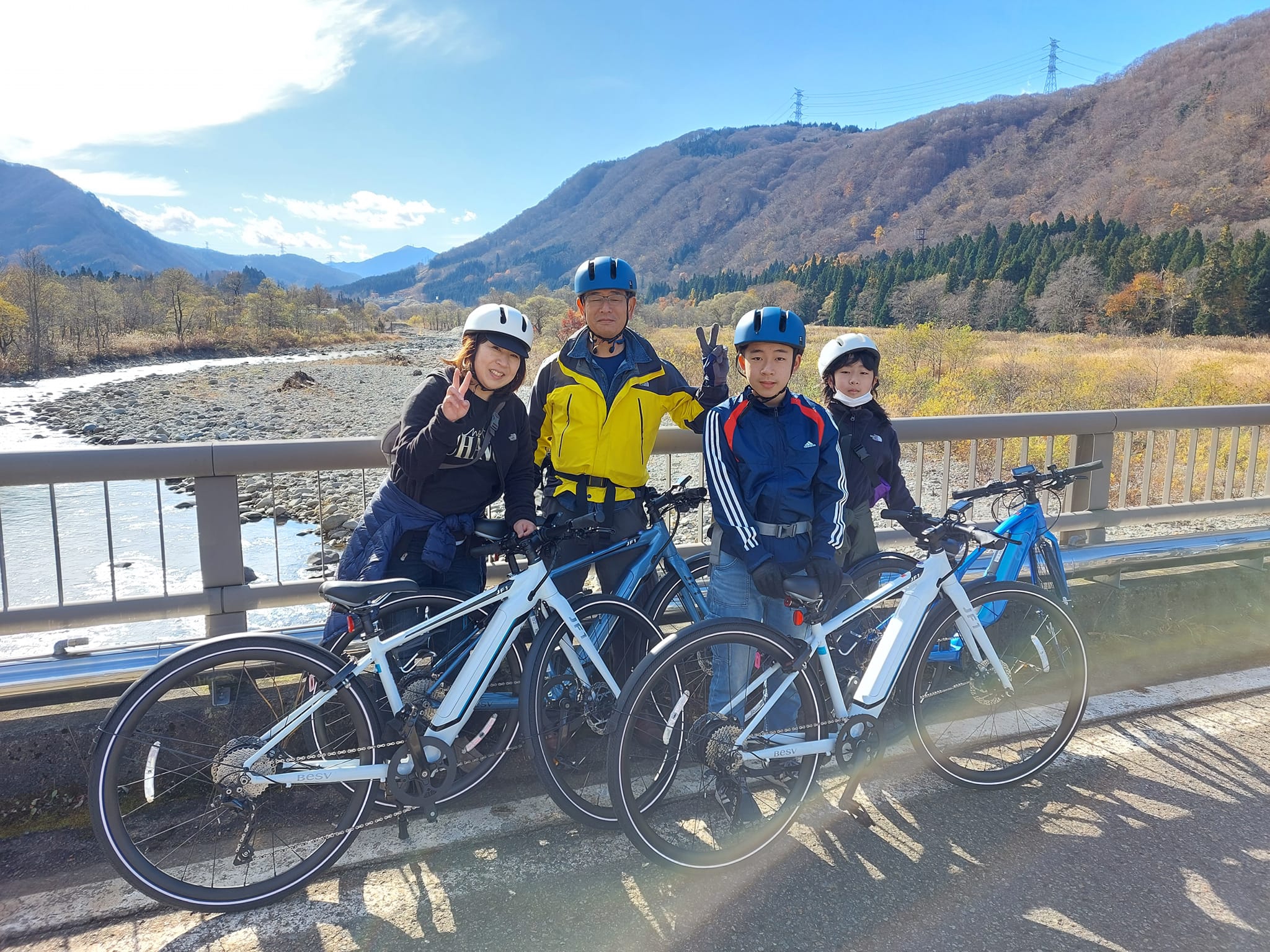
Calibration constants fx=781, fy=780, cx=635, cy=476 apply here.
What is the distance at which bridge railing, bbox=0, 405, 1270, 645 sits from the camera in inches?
127

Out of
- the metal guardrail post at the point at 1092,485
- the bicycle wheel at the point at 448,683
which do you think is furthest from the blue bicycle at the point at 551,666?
the metal guardrail post at the point at 1092,485

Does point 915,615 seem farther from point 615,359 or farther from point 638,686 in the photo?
point 615,359

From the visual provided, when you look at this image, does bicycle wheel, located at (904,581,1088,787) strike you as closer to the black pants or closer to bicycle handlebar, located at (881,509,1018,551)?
bicycle handlebar, located at (881,509,1018,551)

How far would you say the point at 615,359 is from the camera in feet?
11.7

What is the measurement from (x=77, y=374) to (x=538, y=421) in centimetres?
5803

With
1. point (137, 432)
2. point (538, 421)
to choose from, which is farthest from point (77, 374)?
point (538, 421)

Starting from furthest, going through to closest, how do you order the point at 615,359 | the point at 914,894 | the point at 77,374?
the point at 77,374 → the point at 615,359 → the point at 914,894

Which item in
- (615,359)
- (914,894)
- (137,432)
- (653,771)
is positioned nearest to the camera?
(914,894)

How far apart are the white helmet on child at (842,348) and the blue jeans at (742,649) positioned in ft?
3.83

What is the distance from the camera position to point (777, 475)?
3123 mm

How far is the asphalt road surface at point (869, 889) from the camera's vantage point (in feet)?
8.09

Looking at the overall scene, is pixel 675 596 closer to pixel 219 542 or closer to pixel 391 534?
pixel 391 534

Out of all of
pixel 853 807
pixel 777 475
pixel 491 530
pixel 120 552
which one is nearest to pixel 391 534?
pixel 491 530

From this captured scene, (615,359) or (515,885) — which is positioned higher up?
(615,359)
